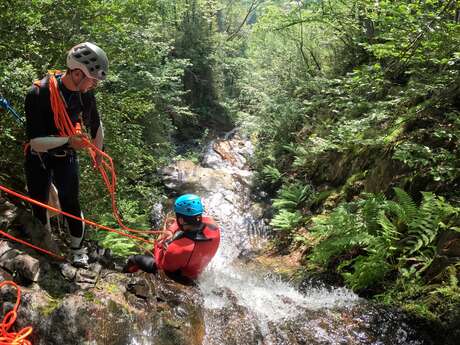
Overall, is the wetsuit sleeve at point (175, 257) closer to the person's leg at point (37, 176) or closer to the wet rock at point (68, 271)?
the wet rock at point (68, 271)

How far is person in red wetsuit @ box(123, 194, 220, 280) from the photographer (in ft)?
15.7

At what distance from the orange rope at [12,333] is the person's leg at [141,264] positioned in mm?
1707

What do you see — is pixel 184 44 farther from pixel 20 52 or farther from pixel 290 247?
pixel 20 52

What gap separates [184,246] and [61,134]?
1882 mm

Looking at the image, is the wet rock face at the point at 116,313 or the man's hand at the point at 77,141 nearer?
the wet rock face at the point at 116,313

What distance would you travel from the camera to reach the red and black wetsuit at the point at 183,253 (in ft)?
15.6

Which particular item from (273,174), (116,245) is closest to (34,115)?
(116,245)

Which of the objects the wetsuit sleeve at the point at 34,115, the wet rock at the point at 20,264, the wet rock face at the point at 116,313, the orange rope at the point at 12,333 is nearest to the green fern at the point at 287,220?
the wet rock face at the point at 116,313

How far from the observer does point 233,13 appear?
107ft

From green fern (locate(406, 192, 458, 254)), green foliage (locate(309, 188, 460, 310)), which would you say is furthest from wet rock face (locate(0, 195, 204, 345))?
green fern (locate(406, 192, 458, 254))

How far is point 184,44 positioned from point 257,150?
9227mm

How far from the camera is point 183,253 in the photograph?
4.75 meters

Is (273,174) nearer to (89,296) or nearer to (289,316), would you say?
(289,316)

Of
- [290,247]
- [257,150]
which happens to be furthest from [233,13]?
[290,247]
